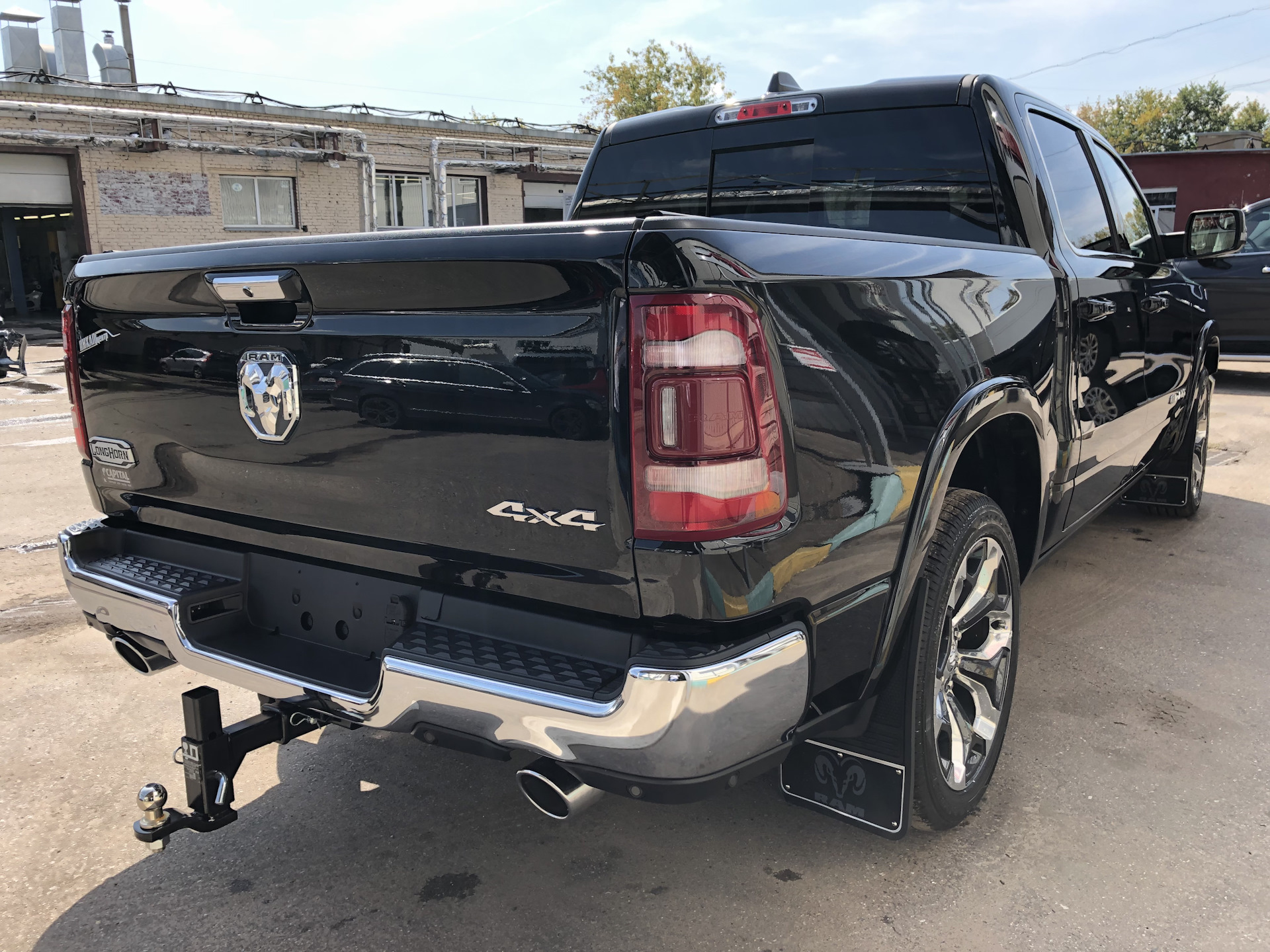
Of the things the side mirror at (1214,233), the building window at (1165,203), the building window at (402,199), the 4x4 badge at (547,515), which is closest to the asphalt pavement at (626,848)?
the 4x4 badge at (547,515)

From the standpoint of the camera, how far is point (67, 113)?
19.4 m

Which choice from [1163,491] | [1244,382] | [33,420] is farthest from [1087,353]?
[1244,382]

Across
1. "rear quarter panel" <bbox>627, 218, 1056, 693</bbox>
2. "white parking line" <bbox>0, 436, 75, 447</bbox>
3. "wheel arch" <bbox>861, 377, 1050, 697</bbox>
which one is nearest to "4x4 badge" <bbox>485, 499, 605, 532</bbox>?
"rear quarter panel" <bbox>627, 218, 1056, 693</bbox>

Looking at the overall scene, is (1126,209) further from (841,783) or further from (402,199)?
(402,199)

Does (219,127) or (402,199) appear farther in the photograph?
(402,199)

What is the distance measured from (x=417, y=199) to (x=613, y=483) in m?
25.1

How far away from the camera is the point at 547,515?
5.97 feet

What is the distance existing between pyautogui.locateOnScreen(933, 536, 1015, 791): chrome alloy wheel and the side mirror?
2636 mm

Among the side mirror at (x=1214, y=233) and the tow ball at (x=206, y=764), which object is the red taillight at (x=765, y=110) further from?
the tow ball at (x=206, y=764)

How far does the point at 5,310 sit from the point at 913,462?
28960 millimetres

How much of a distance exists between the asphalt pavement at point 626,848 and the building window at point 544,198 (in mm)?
24666

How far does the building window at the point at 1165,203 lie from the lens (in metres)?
18.8

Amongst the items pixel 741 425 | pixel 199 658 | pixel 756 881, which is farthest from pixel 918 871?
pixel 199 658

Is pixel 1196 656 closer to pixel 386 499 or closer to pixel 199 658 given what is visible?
pixel 386 499
